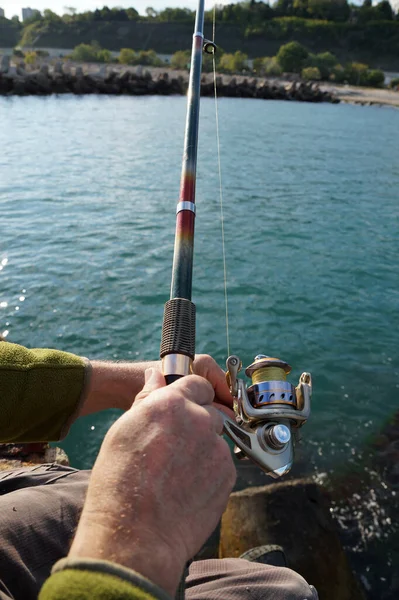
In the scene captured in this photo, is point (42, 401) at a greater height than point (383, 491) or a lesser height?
greater

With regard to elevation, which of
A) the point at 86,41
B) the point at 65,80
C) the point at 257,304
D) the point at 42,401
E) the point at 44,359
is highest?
the point at 86,41

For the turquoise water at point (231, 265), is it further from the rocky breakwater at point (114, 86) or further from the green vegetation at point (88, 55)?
the green vegetation at point (88, 55)

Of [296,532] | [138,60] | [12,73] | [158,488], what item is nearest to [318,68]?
[138,60]

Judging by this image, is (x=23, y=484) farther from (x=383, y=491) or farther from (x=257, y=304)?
(x=257, y=304)

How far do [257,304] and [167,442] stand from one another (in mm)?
5814

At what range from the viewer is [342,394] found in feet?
17.2

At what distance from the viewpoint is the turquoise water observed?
5570 millimetres

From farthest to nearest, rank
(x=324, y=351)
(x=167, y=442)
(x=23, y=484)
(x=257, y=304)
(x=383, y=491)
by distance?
(x=257, y=304)
(x=324, y=351)
(x=383, y=491)
(x=23, y=484)
(x=167, y=442)

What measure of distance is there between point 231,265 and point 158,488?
7037 millimetres

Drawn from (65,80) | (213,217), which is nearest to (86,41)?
(65,80)

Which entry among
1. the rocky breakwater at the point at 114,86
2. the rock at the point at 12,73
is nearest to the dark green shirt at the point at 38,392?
the rocky breakwater at the point at 114,86

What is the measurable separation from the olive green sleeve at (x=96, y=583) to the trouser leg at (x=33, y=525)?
460 mm

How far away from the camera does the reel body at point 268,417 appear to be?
1.57m

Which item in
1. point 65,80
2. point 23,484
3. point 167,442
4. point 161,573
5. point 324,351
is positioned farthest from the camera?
point 65,80
